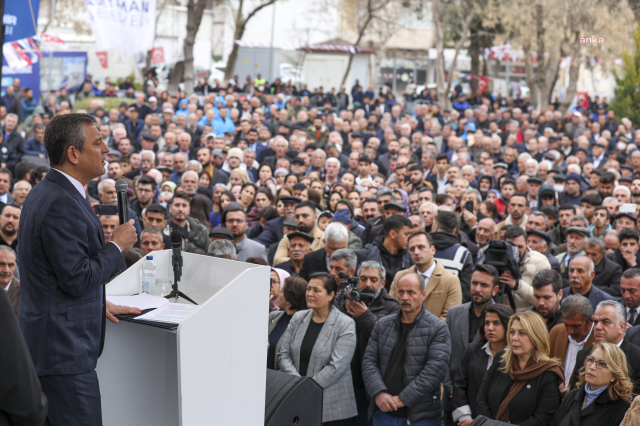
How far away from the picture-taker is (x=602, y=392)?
4.14 meters

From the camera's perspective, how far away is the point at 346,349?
4973mm

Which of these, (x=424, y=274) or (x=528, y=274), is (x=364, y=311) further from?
(x=528, y=274)

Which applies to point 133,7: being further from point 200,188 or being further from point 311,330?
point 311,330

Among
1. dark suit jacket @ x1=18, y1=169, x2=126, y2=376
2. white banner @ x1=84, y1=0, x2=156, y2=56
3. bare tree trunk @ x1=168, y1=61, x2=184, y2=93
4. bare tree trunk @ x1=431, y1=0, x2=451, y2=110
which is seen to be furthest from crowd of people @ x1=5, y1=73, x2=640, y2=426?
bare tree trunk @ x1=168, y1=61, x2=184, y2=93

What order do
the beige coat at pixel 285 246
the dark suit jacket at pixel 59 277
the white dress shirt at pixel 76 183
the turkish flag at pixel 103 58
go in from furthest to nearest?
the turkish flag at pixel 103 58
the beige coat at pixel 285 246
the white dress shirt at pixel 76 183
the dark suit jacket at pixel 59 277

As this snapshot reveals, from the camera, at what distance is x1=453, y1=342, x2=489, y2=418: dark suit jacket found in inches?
191

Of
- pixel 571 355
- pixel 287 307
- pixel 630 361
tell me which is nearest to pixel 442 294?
pixel 571 355

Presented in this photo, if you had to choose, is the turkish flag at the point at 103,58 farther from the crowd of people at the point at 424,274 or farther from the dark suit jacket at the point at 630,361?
the dark suit jacket at the point at 630,361

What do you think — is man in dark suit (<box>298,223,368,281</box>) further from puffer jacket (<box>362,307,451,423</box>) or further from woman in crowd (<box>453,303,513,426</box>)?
woman in crowd (<box>453,303,513,426</box>)

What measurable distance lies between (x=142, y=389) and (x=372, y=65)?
117ft

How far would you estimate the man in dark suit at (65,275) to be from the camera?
2.66 metres

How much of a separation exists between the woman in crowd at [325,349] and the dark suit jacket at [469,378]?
2.42ft

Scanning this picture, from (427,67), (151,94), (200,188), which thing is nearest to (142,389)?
(200,188)

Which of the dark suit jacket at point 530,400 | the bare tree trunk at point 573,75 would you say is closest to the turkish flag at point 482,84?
the bare tree trunk at point 573,75
